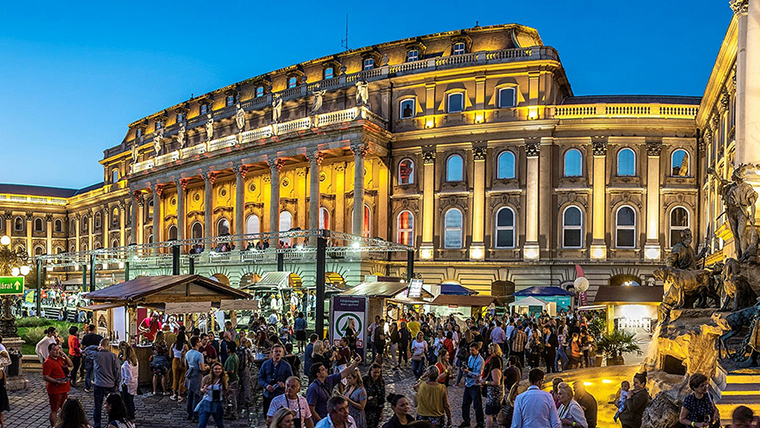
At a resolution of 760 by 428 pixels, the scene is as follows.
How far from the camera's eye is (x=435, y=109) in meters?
45.0

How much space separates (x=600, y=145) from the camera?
41438mm

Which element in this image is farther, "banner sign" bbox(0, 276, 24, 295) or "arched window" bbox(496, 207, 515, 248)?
"arched window" bbox(496, 207, 515, 248)

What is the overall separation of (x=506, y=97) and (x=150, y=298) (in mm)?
28357

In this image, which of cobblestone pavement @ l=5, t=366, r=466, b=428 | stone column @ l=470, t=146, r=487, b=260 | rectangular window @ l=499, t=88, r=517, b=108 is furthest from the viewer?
stone column @ l=470, t=146, r=487, b=260

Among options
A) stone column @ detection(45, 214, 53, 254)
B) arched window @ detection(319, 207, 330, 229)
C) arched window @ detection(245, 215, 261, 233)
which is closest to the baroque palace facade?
arched window @ detection(319, 207, 330, 229)

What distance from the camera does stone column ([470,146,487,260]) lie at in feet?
141

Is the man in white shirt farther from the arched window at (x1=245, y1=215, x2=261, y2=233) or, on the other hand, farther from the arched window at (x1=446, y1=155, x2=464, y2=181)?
the arched window at (x1=245, y1=215, x2=261, y2=233)

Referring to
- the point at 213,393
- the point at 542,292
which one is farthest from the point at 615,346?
the point at 542,292

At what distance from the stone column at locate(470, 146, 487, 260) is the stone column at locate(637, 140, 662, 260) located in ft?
30.9

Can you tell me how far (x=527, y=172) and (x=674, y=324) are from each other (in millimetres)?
28611

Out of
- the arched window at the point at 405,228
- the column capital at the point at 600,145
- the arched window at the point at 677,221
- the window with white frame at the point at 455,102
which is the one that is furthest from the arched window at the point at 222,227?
the arched window at the point at 677,221

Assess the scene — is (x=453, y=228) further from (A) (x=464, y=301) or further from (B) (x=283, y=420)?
(B) (x=283, y=420)

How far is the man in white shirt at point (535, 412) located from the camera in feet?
25.8

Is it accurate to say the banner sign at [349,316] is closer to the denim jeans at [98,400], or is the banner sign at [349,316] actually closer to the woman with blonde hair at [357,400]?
the denim jeans at [98,400]
